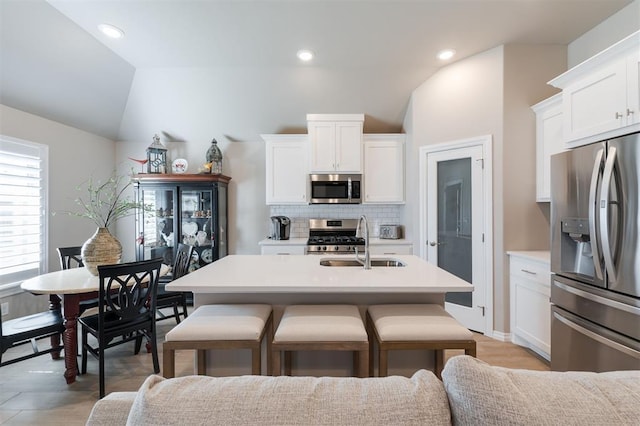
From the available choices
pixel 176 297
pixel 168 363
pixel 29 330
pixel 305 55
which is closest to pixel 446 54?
pixel 305 55

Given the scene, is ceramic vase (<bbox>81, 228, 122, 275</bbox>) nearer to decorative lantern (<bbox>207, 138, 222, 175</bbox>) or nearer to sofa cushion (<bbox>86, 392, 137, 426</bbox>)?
decorative lantern (<bbox>207, 138, 222, 175</bbox>)

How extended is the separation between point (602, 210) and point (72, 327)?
12.1 feet

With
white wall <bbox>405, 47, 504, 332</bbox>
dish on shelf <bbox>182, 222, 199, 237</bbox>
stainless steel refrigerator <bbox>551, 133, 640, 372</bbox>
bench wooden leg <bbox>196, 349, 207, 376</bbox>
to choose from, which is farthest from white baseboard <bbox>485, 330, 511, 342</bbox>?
dish on shelf <bbox>182, 222, 199, 237</bbox>

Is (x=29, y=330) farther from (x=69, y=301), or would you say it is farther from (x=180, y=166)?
(x=180, y=166)

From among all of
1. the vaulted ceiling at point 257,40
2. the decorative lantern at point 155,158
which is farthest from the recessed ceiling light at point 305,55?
the decorative lantern at point 155,158

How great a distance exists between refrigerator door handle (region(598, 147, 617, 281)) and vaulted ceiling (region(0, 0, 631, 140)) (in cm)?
165

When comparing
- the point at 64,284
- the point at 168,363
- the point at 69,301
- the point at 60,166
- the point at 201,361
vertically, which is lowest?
the point at 201,361

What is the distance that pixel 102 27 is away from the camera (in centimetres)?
272

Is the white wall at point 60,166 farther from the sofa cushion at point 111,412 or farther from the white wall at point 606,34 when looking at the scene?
the white wall at point 606,34

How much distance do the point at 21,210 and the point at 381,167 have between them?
423 centimetres

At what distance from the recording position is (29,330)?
6.88 feet

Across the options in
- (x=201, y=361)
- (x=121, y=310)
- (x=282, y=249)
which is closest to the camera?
(x=201, y=361)

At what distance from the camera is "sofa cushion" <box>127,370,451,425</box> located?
2.13 ft

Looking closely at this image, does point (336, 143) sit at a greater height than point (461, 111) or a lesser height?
lesser
